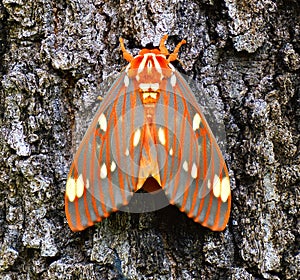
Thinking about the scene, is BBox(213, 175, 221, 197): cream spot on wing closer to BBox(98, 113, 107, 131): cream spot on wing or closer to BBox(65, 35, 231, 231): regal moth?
BBox(65, 35, 231, 231): regal moth

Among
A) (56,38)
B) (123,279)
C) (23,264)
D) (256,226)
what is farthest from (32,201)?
(256,226)

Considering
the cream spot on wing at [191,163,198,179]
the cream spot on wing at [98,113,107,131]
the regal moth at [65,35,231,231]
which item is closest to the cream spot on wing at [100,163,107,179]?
the regal moth at [65,35,231,231]

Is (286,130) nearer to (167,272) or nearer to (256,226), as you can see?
(256,226)

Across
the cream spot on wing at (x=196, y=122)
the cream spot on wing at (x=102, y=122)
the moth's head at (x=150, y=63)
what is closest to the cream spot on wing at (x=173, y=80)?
the moth's head at (x=150, y=63)

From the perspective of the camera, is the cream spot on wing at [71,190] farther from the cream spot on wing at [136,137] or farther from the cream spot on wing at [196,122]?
the cream spot on wing at [196,122]

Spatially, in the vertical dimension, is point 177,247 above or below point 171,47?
below

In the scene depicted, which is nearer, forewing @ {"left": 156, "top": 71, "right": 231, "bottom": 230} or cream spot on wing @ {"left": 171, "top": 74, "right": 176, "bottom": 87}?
forewing @ {"left": 156, "top": 71, "right": 231, "bottom": 230}
